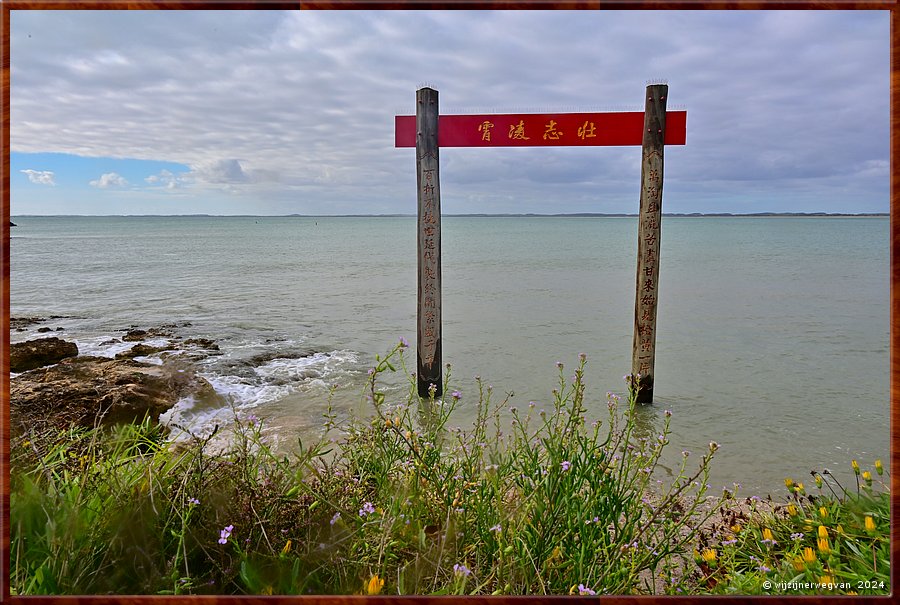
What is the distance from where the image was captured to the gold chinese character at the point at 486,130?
4.73 m

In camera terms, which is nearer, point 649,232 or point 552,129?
point 552,129

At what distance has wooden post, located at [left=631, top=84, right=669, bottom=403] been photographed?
4703 millimetres

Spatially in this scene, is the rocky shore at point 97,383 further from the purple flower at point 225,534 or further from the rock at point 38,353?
the purple flower at point 225,534

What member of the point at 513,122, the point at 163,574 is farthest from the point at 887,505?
the point at 513,122

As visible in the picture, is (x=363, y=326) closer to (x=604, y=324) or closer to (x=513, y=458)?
(x=604, y=324)

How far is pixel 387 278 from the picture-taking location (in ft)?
51.6

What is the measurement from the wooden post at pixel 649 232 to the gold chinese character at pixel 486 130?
121 centimetres

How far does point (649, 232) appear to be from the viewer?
4926mm

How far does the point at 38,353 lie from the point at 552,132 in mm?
5738

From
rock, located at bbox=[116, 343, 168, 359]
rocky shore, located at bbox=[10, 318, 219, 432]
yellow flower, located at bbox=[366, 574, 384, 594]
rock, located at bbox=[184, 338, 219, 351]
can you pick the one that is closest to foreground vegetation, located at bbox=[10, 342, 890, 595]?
yellow flower, located at bbox=[366, 574, 384, 594]

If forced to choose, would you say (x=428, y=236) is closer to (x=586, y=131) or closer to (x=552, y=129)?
(x=552, y=129)

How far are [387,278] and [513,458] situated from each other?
1381cm

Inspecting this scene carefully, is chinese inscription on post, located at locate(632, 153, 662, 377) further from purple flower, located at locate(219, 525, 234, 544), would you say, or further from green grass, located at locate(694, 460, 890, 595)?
purple flower, located at locate(219, 525, 234, 544)

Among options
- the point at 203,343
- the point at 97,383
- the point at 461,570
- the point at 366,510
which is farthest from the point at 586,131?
the point at 203,343
